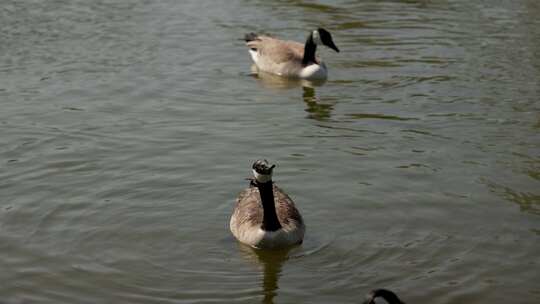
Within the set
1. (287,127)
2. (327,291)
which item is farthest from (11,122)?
(327,291)

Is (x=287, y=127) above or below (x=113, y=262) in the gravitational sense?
above

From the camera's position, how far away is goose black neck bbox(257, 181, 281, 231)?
405 inches

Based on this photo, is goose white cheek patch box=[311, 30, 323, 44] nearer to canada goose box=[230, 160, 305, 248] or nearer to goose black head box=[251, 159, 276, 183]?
canada goose box=[230, 160, 305, 248]

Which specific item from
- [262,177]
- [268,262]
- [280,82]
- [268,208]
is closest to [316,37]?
[280,82]

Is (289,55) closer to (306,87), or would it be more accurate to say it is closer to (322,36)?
(322,36)

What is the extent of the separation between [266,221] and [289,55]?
29.9 feet

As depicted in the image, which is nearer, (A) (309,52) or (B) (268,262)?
(B) (268,262)

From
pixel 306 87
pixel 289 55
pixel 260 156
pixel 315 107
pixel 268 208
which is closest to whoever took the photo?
pixel 268 208

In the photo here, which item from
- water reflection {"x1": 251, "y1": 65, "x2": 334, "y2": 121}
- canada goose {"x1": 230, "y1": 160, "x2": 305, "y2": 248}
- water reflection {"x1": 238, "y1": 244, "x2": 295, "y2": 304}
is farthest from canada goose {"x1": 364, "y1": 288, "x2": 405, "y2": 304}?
water reflection {"x1": 251, "y1": 65, "x2": 334, "y2": 121}

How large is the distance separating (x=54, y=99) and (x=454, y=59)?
796 cm

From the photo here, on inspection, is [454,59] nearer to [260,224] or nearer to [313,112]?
[313,112]

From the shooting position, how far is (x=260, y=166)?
10203 mm

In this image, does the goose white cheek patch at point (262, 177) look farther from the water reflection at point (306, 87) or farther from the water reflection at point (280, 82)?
the water reflection at point (280, 82)

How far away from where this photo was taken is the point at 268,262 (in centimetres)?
1028
